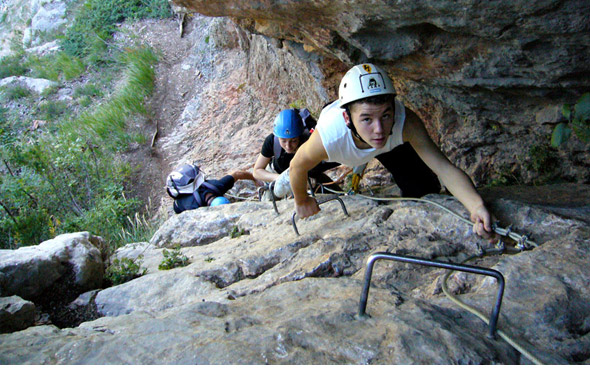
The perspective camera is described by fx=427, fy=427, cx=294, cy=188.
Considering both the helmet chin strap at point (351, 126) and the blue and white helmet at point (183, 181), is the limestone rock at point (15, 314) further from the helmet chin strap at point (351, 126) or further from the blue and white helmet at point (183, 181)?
the blue and white helmet at point (183, 181)

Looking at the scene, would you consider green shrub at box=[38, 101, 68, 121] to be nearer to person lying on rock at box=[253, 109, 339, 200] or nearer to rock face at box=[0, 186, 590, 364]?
person lying on rock at box=[253, 109, 339, 200]

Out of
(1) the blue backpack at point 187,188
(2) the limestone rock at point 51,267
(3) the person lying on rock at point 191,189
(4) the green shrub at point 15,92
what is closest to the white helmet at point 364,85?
(2) the limestone rock at point 51,267

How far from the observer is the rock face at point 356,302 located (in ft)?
5.21

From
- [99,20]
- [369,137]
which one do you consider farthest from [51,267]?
[99,20]

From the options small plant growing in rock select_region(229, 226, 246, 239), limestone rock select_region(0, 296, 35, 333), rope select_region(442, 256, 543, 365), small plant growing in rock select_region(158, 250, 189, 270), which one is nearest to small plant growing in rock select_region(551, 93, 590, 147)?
rope select_region(442, 256, 543, 365)

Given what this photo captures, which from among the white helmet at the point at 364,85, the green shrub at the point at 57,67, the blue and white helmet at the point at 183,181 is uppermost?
the green shrub at the point at 57,67

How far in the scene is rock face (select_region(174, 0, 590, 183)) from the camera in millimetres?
2582

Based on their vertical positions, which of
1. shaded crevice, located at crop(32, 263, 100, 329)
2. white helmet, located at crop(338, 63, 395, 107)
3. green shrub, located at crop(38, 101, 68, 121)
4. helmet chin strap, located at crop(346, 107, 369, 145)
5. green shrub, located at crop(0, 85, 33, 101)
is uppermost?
green shrub, located at crop(0, 85, 33, 101)

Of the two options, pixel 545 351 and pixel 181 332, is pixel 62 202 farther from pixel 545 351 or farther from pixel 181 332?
pixel 545 351

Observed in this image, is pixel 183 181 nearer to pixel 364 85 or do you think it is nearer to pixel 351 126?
pixel 351 126

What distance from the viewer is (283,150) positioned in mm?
5059

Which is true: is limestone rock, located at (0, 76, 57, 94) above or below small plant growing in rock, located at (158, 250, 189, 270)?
above

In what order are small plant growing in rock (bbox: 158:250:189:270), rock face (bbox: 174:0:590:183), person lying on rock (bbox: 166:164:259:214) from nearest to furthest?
rock face (bbox: 174:0:590:183)
small plant growing in rock (bbox: 158:250:189:270)
person lying on rock (bbox: 166:164:259:214)

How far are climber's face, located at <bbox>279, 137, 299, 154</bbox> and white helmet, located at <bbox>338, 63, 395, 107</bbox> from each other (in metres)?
1.88
